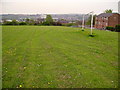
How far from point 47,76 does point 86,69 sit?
1.91 meters

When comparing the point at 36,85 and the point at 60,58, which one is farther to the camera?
the point at 60,58

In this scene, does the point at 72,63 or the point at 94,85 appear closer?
the point at 94,85

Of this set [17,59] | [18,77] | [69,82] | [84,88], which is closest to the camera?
[84,88]

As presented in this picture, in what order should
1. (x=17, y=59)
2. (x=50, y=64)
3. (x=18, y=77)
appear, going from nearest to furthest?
(x=18, y=77) < (x=50, y=64) < (x=17, y=59)

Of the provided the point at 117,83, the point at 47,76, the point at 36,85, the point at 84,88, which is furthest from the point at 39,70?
the point at 117,83

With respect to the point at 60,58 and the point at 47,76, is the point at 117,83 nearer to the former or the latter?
the point at 47,76

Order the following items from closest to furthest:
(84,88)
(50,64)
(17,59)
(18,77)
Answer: (84,88)
(18,77)
(50,64)
(17,59)

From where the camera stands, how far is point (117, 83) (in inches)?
208

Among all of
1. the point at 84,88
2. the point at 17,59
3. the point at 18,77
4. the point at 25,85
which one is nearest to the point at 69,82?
the point at 84,88

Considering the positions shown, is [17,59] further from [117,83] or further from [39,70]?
[117,83]

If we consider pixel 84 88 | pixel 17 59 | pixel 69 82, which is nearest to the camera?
pixel 84 88

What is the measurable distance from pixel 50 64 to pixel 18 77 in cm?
199

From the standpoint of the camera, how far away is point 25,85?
500 centimetres

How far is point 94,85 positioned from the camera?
16.7 feet
